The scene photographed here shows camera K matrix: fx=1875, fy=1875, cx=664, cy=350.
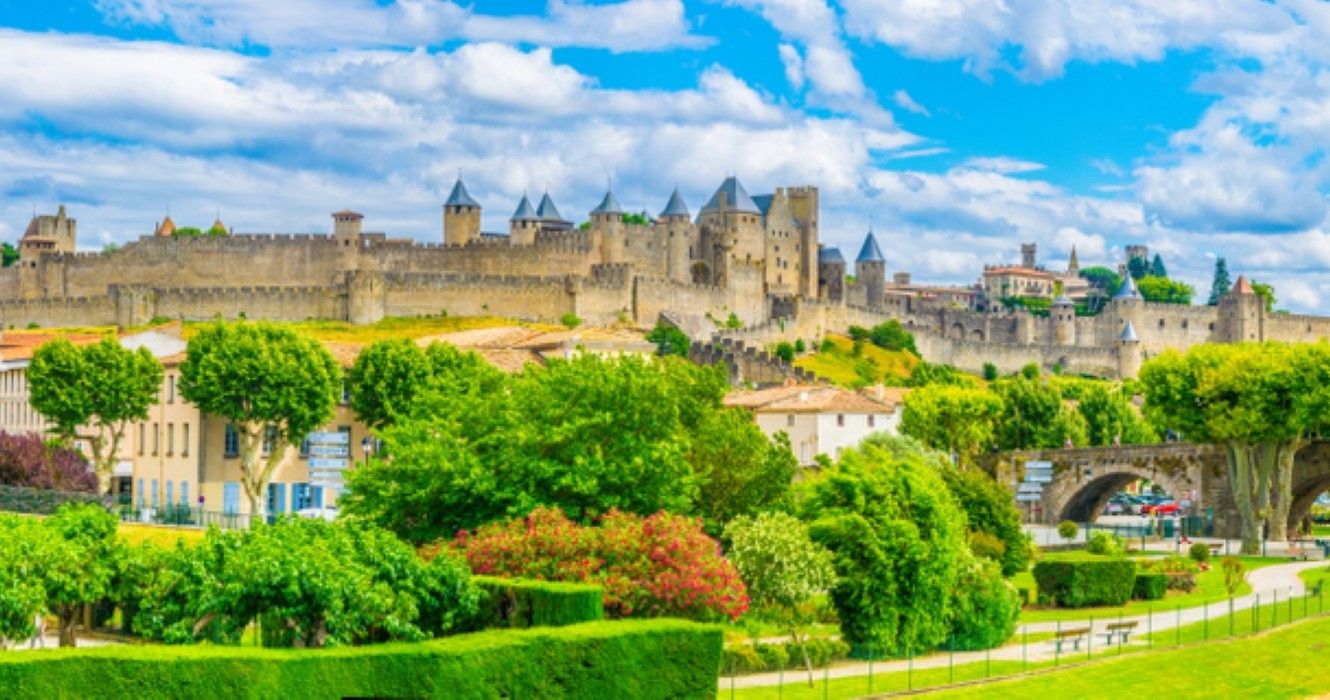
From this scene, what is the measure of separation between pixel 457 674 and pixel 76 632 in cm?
1165

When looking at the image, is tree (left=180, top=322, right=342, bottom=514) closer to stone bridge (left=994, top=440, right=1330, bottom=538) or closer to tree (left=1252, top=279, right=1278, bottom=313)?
stone bridge (left=994, top=440, right=1330, bottom=538)

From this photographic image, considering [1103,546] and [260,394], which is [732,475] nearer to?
[1103,546]

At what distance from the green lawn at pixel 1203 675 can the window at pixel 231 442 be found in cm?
3467

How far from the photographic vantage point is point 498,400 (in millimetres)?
42000

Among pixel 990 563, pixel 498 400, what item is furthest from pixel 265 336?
pixel 990 563

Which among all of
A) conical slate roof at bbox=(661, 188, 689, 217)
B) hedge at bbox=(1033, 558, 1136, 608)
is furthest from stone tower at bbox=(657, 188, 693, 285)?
hedge at bbox=(1033, 558, 1136, 608)

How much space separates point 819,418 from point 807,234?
237 feet

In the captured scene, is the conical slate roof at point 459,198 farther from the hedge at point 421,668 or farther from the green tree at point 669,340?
the hedge at point 421,668

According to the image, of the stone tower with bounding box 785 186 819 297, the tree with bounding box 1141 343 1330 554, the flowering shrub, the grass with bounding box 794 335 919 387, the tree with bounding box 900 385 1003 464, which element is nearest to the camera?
the flowering shrub

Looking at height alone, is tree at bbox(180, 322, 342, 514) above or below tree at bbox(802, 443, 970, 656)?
above

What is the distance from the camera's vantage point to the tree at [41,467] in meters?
65.6

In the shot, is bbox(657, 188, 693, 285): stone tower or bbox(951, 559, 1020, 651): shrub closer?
bbox(951, 559, 1020, 651): shrub

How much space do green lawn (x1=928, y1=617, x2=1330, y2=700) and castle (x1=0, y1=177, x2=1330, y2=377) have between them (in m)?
73.5

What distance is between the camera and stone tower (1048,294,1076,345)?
16050cm
